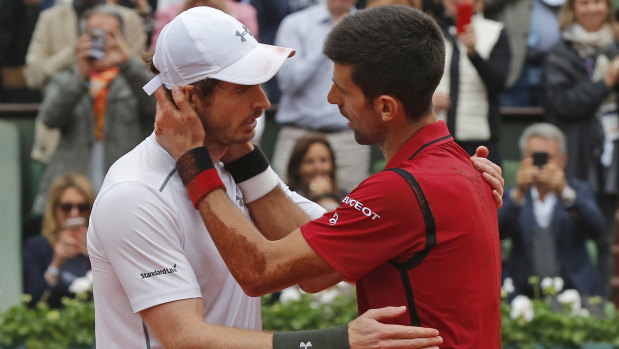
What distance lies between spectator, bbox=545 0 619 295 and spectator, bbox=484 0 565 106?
57 centimetres

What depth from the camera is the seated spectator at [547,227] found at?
6887mm

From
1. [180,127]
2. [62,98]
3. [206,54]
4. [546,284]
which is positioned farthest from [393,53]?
[62,98]

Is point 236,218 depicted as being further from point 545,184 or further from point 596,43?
point 596,43

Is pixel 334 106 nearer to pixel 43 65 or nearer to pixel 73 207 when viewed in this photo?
pixel 73 207

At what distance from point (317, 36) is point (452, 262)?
189 inches

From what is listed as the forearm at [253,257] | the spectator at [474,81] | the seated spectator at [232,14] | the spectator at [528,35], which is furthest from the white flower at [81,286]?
the spectator at [528,35]

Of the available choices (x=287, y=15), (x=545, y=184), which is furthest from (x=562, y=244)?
(x=287, y=15)

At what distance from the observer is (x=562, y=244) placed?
22.9 ft

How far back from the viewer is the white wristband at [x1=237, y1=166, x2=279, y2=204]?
11.9ft

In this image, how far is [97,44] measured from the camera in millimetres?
7191

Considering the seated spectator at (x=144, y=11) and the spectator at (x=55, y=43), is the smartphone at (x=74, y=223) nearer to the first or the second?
the spectator at (x=55, y=43)

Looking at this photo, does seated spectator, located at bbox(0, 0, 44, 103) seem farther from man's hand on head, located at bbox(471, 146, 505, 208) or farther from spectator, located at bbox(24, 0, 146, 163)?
man's hand on head, located at bbox(471, 146, 505, 208)

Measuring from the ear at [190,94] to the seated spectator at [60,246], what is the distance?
11.9ft

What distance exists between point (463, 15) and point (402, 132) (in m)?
3.97
